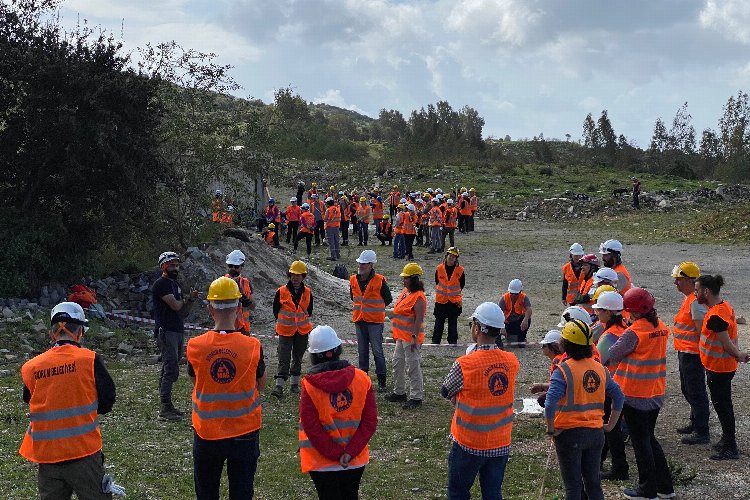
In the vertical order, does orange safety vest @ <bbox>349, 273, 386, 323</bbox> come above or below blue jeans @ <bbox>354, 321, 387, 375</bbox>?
above

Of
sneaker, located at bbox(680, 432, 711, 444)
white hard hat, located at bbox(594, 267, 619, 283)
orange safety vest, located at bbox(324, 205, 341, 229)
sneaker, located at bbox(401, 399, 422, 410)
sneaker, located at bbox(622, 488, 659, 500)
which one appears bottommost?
sneaker, located at bbox(401, 399, 422, 410)

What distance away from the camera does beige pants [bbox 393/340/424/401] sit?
31.6 feet

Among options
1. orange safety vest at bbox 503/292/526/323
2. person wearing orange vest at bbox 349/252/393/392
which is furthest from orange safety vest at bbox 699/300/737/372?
orange safety vest at bbox 503/292/526/323

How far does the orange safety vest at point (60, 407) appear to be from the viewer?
16.1 ft

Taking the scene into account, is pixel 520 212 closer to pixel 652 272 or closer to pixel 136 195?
pixel 652 272

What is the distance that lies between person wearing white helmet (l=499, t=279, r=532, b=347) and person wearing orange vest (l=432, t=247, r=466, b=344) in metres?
0.76

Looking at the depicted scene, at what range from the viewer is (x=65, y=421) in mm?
4953

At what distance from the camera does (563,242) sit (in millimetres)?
27984

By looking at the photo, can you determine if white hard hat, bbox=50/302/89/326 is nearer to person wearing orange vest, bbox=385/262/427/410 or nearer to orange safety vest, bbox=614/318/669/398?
orange safety vest, bbox=614/318/669/398

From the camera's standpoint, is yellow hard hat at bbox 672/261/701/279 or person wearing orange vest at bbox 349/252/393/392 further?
person wearing orange vest at bbox 349/252/393/392

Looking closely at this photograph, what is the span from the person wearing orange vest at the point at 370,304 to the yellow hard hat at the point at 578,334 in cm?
470

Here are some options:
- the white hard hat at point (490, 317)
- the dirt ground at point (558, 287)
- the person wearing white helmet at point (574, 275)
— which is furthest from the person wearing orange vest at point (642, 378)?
the person wearing white helmet at point (574, 275)

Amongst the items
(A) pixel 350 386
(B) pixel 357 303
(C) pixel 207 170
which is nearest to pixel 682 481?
(A) pixel 350 386

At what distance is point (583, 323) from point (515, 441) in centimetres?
301
